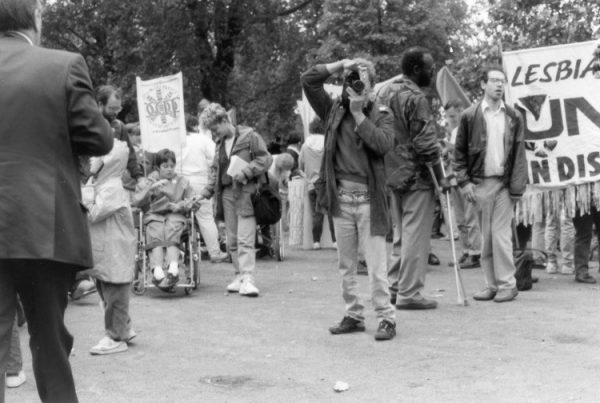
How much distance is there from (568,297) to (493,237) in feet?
3.09

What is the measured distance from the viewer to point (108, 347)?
23.9 ft

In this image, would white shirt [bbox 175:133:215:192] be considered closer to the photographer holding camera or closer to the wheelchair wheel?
the wheelchair wheel

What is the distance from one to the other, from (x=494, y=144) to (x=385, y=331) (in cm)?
260

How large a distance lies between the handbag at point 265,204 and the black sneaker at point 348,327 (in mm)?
2799

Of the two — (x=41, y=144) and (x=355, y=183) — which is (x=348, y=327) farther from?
(x=41, y=144)

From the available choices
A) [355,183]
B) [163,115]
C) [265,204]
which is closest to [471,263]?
[265,204]

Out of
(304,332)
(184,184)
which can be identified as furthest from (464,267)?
(304,332)

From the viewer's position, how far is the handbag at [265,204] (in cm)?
1035

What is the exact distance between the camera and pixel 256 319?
341 inches

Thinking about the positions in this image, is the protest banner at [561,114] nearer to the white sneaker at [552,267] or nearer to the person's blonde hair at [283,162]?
the white sneaker at [552,267]

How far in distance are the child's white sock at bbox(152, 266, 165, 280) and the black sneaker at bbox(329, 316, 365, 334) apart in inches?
112

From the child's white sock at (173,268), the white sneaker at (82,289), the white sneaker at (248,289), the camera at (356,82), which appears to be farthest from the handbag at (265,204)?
the camera at (356,82)

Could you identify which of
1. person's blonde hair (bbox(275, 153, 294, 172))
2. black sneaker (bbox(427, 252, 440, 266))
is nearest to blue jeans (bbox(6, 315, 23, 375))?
black sneaker (bbox(427, 252, 440, 266))

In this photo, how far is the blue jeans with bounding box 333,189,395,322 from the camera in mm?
7469
